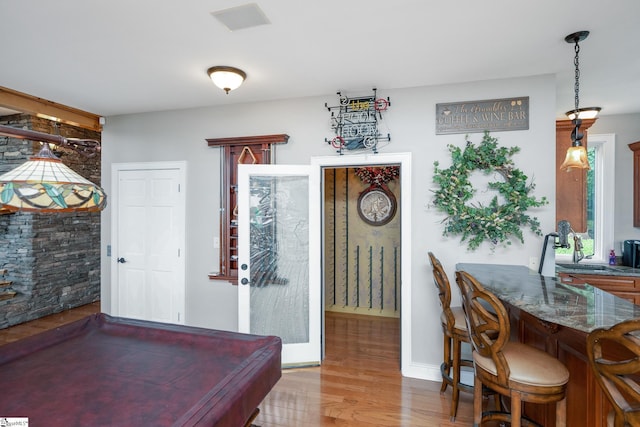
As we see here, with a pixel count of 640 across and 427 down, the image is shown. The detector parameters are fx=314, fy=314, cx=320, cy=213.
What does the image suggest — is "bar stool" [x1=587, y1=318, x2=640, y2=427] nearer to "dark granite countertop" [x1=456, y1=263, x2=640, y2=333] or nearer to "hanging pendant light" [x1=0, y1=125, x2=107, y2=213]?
"dark granite countertop" [x1=456, y1=263, x2=640, y2=333]

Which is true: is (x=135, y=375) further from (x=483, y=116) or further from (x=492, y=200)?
(x=483, y=116)

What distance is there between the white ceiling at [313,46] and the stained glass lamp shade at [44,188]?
1.18 m

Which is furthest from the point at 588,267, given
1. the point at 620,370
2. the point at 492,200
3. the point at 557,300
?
the point at 620,370

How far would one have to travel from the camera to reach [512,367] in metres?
1.65

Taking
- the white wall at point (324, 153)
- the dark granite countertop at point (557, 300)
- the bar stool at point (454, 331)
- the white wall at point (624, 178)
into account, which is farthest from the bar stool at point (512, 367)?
the white wall at point (624, 178)

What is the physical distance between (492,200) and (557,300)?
1.25 metres

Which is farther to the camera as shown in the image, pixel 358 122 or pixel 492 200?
pixel 358 122

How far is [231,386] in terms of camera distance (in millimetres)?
1377

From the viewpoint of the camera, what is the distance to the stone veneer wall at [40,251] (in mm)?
4465

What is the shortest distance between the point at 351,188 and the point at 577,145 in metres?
2.97

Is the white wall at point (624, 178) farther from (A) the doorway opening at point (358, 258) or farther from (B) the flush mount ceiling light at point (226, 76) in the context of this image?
(B) the flush mount ceiling light at point (226, 76)

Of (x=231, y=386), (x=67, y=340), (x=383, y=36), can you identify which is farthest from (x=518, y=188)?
(x=67, y=340)

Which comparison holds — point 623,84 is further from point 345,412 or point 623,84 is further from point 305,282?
point 345,412

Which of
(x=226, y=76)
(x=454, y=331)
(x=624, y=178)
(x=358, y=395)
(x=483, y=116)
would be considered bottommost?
(x=358, y=395)
